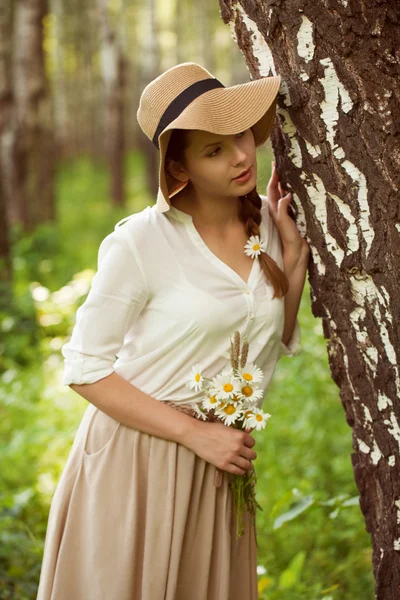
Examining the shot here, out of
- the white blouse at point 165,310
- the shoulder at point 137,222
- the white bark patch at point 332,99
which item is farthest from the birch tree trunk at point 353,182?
the shoulder at point 137,222

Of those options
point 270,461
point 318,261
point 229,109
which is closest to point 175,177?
point 229,109

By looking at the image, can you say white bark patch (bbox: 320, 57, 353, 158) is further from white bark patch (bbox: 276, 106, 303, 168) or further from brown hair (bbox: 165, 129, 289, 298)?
brown hair (bbox: 165, 129, 289, 298)

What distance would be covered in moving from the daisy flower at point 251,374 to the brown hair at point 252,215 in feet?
0.80

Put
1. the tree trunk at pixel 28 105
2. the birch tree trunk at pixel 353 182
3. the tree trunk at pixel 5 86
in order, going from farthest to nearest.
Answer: the tree trunk at pixel 28 105 < the tree trunk at pixel 5 86 < the birch tree trunk at pixel 353 182

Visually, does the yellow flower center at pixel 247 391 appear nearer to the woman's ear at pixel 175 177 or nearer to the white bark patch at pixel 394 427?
the white bark patch at pixel 394 427

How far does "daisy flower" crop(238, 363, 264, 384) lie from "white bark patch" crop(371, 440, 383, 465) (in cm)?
45

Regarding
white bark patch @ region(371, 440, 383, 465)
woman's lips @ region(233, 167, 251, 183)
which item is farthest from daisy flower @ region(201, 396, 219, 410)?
woman's lips @ region(233, 167, 251, 183)

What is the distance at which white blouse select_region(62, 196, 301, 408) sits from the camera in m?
2.19

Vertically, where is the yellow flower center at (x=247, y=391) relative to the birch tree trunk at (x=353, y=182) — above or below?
below

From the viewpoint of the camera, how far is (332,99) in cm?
201

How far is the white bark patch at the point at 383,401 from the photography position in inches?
87.3

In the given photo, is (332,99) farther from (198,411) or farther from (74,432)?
(74,432)

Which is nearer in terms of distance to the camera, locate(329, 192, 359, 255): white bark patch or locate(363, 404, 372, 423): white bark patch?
locate(329, 192, 359, 255): white bark patch

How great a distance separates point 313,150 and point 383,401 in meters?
0.78
